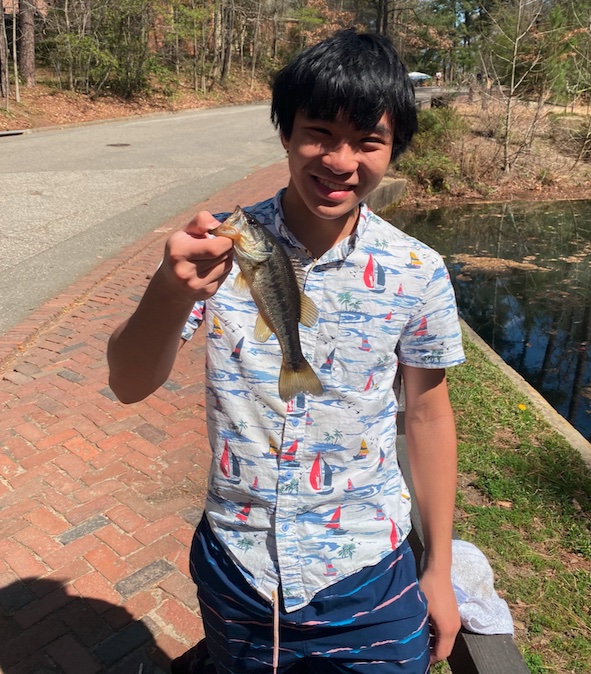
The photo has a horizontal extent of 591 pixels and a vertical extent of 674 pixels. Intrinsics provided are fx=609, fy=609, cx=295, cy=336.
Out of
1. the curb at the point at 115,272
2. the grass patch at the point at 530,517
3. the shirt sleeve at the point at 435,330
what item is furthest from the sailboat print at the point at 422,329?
the curb at the point at 115,272

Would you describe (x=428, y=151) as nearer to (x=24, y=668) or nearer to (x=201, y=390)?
(x=201, y=390)

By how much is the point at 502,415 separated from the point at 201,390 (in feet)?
7.92

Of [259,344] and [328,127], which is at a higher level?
[328,127]

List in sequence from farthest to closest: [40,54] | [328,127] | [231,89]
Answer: [231,89]
[40,54]
[328,127]

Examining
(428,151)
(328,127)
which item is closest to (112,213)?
(328,127)

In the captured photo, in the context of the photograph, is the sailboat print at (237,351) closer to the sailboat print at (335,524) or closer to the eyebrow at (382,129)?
the sailboat print at (335,524)

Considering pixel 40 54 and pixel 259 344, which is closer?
pixel 259 344

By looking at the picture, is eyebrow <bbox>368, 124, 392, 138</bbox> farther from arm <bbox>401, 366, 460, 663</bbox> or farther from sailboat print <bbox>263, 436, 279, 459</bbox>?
sailboat print <bbox>263, 436, 279, 459</bbox>

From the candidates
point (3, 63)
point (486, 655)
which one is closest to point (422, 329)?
point (486, 655)

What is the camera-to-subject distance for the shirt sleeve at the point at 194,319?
1.65 metres

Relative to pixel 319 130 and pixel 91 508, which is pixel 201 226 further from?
pixel 91 508

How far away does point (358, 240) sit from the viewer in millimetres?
1617

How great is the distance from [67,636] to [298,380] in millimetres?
2021

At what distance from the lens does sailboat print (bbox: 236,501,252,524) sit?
155 centimetres
